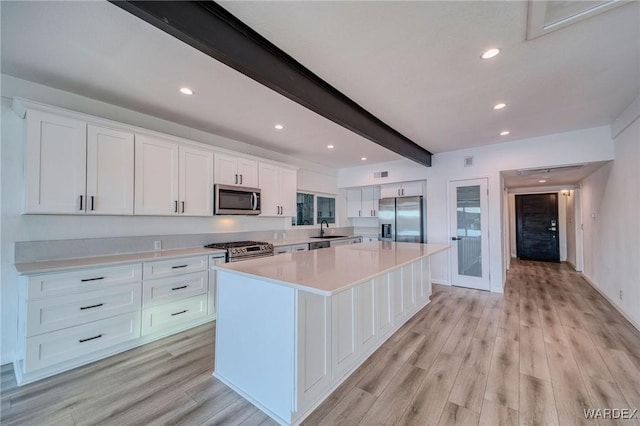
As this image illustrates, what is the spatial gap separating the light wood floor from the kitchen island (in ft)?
0.40

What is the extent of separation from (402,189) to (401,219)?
2.21ft

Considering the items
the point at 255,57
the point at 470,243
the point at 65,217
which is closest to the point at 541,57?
the point at 255,57

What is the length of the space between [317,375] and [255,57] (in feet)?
7.39

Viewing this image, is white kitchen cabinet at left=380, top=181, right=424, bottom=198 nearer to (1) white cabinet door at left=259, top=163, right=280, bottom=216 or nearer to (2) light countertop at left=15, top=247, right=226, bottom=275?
(1) white cabinet door at left=259, top=163, right=280, bottom=216

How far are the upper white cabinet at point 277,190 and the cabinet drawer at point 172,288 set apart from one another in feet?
4.81

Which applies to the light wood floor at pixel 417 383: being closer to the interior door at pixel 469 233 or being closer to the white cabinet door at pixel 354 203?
the interior door at pixel 469 233

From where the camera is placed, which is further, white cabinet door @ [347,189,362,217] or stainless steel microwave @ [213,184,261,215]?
white cabinet door @ [347,189,362,217]

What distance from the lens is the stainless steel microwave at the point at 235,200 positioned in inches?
138

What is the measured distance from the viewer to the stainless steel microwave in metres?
3.49

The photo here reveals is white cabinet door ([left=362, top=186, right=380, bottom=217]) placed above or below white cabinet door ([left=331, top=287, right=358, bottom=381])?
above

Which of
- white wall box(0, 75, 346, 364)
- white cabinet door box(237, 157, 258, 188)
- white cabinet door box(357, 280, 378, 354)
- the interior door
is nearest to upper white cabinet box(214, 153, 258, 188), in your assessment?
white cabinet door box(237, 157, 258, 188)

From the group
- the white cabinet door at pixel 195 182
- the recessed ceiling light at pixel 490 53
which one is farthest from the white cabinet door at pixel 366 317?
the white cabinet door at pixel 195 182

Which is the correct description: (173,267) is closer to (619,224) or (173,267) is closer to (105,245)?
(105,245)

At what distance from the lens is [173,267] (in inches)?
112
